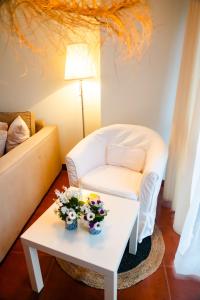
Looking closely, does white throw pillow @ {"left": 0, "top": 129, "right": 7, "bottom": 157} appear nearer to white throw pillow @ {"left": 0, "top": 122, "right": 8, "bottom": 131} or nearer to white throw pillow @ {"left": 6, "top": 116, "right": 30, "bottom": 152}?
white throw pillow @ {"left": 6, "top": 116, "right": 30, "bottom": 152}

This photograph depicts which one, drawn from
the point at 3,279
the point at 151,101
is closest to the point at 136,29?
the point at 151,101

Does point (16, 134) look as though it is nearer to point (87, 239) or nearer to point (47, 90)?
point (47, 90)

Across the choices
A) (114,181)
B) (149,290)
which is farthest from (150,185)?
(149,290)

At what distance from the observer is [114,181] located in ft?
5.16

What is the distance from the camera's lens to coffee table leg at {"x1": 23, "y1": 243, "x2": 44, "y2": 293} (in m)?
1.12

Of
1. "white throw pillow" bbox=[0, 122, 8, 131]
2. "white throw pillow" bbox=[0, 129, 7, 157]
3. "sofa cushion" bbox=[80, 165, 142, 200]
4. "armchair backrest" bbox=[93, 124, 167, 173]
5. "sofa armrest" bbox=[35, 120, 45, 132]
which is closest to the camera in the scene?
"sofa cushion" bbox=[80, 165, 142, 200]

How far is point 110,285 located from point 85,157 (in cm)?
96

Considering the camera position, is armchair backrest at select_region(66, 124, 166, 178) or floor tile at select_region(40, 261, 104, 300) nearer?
floor tile at select_region(40, 261, 104, 300)

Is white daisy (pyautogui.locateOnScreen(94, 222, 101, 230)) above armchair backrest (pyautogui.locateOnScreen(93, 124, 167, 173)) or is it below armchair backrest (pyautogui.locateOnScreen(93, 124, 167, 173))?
below

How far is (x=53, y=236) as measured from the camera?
109cm

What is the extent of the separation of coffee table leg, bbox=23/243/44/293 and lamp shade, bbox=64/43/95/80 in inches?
56.8

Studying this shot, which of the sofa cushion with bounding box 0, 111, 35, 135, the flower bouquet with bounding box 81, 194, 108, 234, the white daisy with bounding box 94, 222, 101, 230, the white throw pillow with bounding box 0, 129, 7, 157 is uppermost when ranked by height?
the sofa cushion with bounding box 0, 111, 35, 135

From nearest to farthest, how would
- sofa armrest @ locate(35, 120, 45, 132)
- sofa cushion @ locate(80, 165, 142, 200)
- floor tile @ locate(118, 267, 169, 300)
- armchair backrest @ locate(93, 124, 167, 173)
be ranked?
floor tile @ locate(118, 267, 169, 300)
sofa cushion @ locate(80, 165, 142, 200)
armchair backrest @ locate(93, 124, 167, 173)
sofa armrest @ locate(35, 120, 45, 132)

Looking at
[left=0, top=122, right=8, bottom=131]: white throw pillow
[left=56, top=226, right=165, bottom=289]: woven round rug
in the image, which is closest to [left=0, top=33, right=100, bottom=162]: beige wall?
[left=0, top=122, right=8, bottom=131]: white throw pillow
